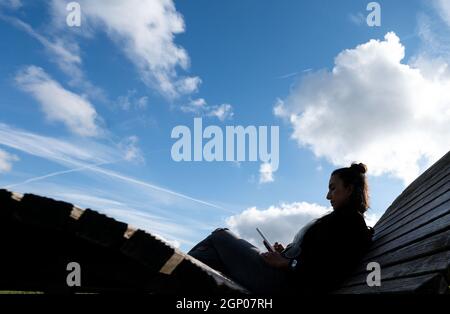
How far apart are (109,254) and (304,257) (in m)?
1.81

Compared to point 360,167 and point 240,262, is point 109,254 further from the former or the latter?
point 360,167

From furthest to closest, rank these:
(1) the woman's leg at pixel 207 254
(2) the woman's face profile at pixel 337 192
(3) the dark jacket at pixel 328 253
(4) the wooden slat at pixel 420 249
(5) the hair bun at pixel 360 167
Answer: (5) the hair bun at pixel 360 167
(2) the woman's face profile at pixel 337 192
(1) the woman's leg at pixel 207 254
(3) the dark jacket at pixel 328 253
(4) the wooden slat at pixel 420 249

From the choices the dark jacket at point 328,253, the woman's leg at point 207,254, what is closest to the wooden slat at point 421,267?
the dark jacket at point 328,253

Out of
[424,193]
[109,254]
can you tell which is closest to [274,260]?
[109,254]

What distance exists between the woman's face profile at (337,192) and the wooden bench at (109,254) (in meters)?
1.14

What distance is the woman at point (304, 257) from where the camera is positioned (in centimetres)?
361

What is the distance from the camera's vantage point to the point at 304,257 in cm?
366

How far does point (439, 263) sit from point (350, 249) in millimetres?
1838

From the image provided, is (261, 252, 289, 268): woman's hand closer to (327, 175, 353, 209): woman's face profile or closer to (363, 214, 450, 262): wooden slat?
(363, 214, 450, 262): wooden slat

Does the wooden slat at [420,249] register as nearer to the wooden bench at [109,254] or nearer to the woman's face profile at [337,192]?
the wooden bench at [109,254]

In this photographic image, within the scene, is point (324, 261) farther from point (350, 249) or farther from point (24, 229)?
point (24, 229)

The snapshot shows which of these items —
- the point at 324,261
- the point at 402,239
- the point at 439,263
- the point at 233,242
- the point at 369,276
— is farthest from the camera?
the point at 233,242
